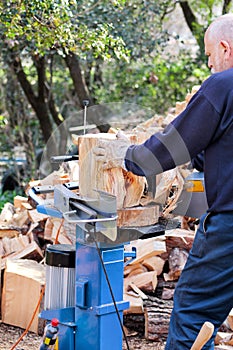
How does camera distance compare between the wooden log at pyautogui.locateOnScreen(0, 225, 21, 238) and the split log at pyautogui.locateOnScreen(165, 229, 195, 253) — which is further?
the wooden log at pyautogui.locateOnScreen(0, 225, 21, 238)

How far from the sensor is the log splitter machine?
3.13 metres

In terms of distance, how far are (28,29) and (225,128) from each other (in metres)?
2.51

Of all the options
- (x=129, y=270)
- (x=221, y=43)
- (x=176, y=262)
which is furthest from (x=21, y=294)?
(x=221, y=43)

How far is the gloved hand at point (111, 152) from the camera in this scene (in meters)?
3.20

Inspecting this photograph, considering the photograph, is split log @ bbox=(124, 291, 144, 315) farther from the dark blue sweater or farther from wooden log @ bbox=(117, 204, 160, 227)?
the dark blue sweater

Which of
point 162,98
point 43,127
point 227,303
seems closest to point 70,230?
point 227,303

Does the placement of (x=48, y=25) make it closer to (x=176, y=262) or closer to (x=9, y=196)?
(x=176, y=262)

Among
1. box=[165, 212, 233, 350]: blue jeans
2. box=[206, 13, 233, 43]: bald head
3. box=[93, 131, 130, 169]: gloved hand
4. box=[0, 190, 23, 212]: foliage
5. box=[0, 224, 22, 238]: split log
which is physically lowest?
box=[0, 190, 23, 212]: foliage

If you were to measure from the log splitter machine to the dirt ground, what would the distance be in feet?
3.36

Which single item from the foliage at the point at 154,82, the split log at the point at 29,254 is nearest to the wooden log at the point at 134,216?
the split log at the point at 29,254

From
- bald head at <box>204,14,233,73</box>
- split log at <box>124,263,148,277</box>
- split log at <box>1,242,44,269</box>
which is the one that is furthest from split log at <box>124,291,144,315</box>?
bald head at <box>204,14,233,73</box>

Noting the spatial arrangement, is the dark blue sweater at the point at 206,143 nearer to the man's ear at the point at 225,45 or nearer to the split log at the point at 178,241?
the man's ear at the point at 225,45

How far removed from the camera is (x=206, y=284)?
121 inches

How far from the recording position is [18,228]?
5.64 meters
